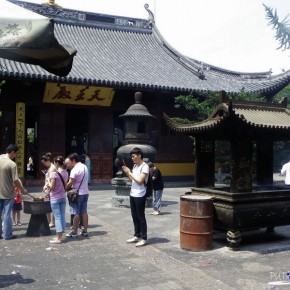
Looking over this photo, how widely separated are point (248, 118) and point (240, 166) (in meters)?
0.89

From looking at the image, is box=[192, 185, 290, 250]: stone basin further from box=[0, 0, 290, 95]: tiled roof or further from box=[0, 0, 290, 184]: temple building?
box=[0, 0, 290, 95]: tiled roof

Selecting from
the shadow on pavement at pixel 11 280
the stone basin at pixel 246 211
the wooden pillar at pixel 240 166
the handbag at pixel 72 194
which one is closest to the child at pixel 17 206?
the handbag at pixel 72 194

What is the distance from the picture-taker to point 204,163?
783cm

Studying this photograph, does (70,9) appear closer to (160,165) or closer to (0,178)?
(160,165)

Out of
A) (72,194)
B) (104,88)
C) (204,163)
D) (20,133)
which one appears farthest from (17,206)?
(104,88)

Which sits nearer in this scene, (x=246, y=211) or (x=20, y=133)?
(x=246, y=211)

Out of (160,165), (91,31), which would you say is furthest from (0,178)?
(91,31)

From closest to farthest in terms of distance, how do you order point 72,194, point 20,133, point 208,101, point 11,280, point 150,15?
1. point 11,280
2. point 72,194
3. point 20,133
4. point 208,101
5. point 150,15

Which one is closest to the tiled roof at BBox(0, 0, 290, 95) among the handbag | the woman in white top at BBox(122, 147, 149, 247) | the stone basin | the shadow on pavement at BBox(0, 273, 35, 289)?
the handbag

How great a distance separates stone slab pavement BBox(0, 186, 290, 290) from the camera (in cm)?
485

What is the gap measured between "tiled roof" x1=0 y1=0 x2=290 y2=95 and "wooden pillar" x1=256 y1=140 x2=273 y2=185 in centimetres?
920

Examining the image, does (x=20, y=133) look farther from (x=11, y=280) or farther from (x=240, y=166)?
(x=11, y=280)

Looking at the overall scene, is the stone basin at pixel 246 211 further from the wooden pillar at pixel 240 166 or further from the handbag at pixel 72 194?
the handbag at pixel 72 194

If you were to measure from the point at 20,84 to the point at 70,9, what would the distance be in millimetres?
8204
